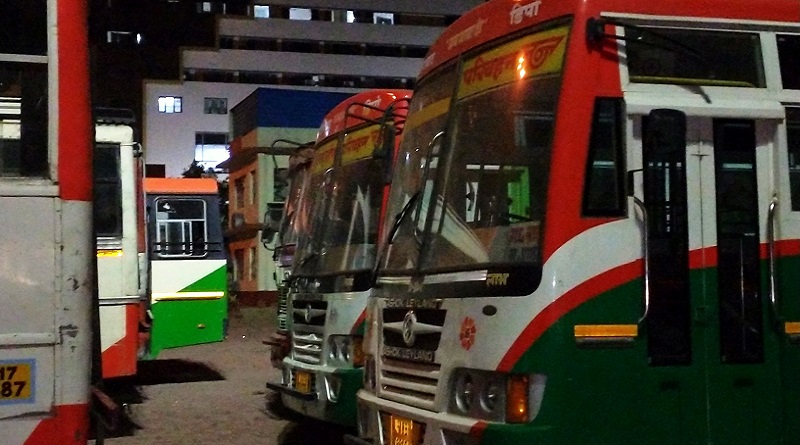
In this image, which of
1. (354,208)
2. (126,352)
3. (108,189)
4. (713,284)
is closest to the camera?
(713,284)

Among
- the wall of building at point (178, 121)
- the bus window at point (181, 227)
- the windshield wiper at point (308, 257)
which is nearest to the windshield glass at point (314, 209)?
the windshield wiper at point (308, 257)

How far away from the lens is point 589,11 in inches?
199

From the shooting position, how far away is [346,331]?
8125 mm

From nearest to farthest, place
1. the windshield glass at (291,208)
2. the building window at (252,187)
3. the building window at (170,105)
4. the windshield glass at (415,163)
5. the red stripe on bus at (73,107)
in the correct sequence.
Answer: the red stripe on bus at (73,107) < the windshield glass at (415,163) < the windshield glass at (291,208) < the building window at (252,187) < the building window at (170,105)

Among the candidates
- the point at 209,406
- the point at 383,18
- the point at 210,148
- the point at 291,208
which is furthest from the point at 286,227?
the point at 383,18

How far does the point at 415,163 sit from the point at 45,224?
254 centimetres

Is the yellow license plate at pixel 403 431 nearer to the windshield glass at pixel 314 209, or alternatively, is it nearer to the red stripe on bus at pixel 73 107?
the red stripe on bus at pixel 73 107

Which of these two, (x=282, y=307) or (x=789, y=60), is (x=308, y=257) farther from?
(x=789, y=60)

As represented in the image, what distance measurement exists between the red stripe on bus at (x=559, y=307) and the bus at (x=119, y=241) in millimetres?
6527

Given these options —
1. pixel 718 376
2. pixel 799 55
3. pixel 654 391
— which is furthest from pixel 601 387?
pixel 799 55

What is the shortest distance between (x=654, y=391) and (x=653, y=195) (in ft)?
3.19

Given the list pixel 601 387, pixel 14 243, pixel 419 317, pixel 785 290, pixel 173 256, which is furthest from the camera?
pixel 173 256

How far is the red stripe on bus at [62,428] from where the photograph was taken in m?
4.39

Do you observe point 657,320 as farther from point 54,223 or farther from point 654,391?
point 54,223
